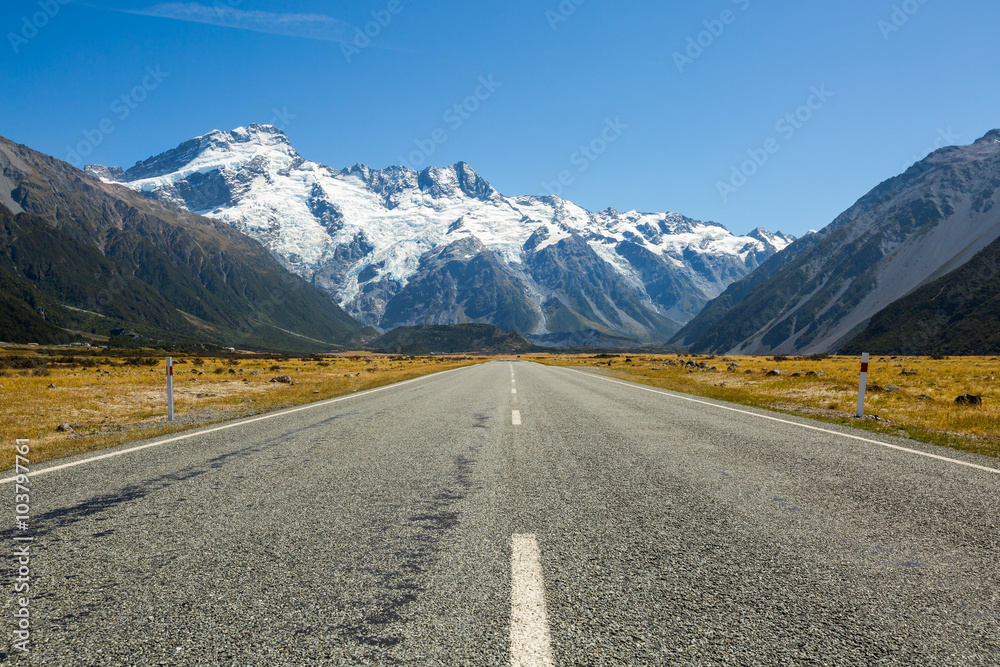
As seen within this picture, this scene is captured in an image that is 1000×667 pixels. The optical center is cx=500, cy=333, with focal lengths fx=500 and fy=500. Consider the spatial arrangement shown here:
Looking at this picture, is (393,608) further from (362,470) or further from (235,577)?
(362,470)

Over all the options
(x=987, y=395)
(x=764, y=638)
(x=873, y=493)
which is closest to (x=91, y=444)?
(x=764, y=638)

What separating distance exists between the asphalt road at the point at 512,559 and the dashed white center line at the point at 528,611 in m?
0.02

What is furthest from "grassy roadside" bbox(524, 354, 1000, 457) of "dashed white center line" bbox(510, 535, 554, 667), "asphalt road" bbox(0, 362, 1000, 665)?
"dashed white center line" bbox(510, 535, 554, 667)

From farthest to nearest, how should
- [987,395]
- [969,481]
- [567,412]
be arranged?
[987,395], [567,412], [969,481]

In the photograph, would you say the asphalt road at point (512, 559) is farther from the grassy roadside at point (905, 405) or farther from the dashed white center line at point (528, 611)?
the grassy roadside at point (905, 405)

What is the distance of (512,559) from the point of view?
13.3 feet

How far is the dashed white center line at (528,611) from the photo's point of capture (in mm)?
2783

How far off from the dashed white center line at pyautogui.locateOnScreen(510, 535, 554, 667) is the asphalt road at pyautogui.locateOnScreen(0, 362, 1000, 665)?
20 millimetres

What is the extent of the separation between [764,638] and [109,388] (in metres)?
27.8

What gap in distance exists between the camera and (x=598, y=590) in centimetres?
357

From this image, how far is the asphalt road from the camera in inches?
116

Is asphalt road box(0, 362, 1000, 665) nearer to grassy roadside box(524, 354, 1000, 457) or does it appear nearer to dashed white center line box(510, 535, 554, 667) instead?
dashed white center line box(510, 535, 554, 667)

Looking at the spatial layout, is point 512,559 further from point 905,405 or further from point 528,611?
point 905,405

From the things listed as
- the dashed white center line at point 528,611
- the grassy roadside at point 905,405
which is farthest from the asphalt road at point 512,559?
the grassy roadside at point 905,405
